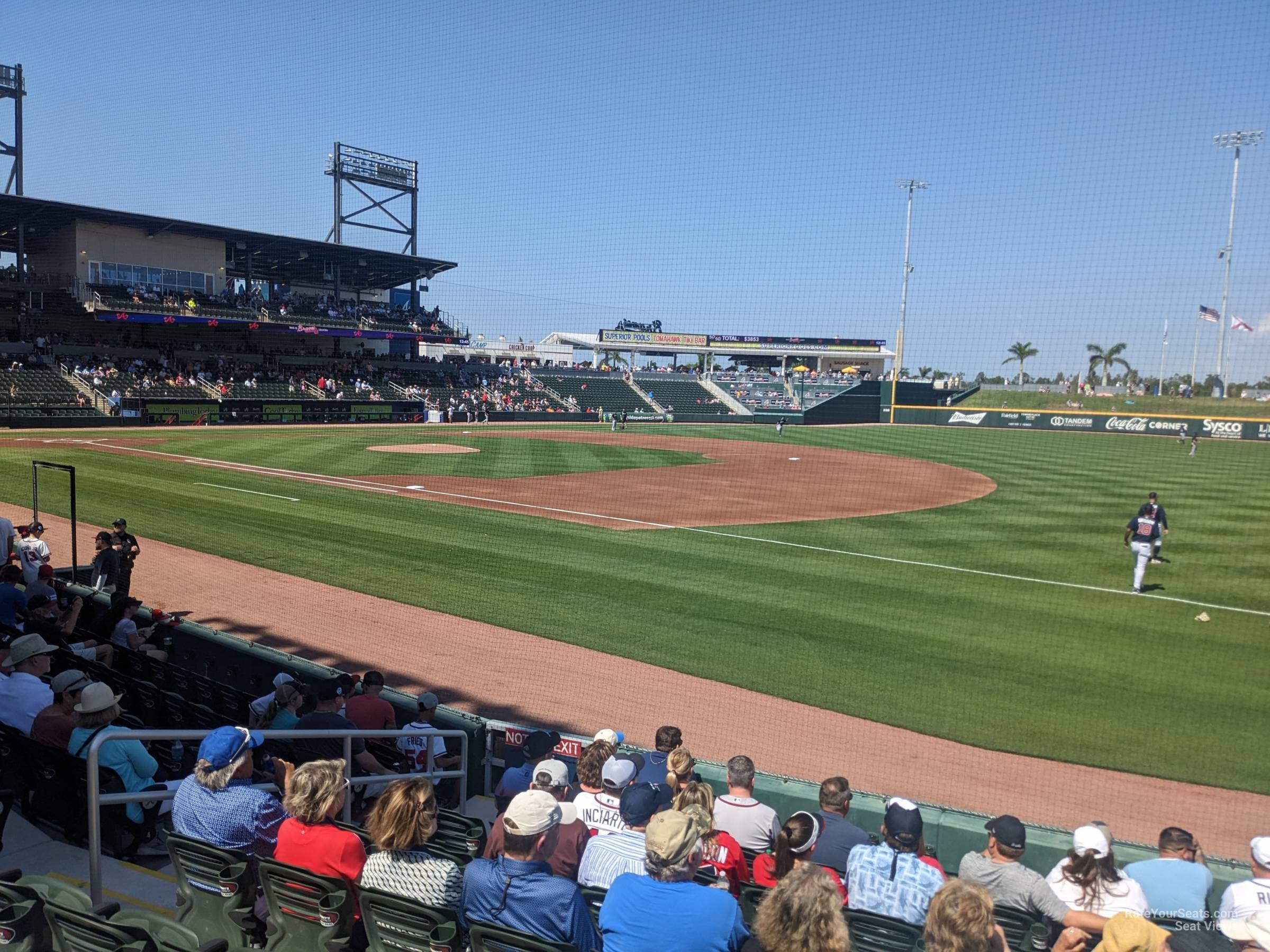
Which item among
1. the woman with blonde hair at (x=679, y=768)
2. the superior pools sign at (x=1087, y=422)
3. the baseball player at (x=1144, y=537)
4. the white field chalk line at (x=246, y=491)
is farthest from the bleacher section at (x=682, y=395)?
the woman with blonde hair at (x=679, y=768)

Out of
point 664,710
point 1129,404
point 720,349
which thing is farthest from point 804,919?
point 720,349

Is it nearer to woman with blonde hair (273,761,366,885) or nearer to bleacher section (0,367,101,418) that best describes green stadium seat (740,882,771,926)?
woman with blonde hair (273,761,366,885)

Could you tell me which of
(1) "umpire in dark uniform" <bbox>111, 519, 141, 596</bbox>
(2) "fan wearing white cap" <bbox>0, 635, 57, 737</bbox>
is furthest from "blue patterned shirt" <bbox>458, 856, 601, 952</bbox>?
(1) "umpire in dark uniform" <bbox>111, 519, 141, 596</bbox>

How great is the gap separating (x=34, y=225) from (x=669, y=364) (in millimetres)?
56823

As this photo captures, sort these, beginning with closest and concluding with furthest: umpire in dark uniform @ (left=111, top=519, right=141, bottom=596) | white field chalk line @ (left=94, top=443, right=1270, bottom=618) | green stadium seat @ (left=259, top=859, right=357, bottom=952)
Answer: green stadium seat @ (left=259, top=859, right=357, bottom=952), umpire in dark uniform @ (left=111, top=519, right=141, bottom=596), white field chalk line @ (left=94, top=443, right=1270, bottom=618)

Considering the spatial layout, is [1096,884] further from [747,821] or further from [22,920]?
[22,920]

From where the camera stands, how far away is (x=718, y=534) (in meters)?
17.0

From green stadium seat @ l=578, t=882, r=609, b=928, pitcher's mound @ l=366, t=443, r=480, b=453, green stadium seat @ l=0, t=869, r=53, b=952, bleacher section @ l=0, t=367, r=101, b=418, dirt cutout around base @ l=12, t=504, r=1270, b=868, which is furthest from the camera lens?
bleacher section @ l=0, t=367, r=101, b=418

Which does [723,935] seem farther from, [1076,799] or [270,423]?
[270,423]

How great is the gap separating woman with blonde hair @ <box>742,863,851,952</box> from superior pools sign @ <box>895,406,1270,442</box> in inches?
1431

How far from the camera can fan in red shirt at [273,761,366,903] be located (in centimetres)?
312

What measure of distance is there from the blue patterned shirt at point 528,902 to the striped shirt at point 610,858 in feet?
1.63

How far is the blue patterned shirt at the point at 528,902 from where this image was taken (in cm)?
282

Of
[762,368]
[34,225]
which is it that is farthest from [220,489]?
[762,368]
